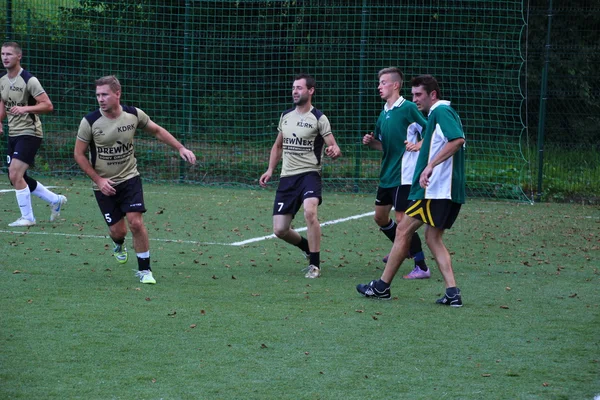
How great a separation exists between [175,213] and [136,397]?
8.02 metres

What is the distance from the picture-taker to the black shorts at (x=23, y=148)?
10820mm

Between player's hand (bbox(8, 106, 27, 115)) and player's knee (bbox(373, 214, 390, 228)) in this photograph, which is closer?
player's knee (bbox(373, 214, 390, 228))

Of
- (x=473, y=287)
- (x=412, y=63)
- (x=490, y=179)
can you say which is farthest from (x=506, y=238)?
(x=412, y=63)

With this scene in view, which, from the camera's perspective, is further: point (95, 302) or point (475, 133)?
point (475, 133)

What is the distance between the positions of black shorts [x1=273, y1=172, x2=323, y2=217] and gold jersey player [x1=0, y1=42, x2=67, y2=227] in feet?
11.6

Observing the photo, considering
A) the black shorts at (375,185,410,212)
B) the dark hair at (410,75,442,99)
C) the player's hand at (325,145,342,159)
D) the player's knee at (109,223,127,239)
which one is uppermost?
the dark hair at (410,75,442,99)

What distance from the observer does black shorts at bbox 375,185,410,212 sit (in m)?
8.33

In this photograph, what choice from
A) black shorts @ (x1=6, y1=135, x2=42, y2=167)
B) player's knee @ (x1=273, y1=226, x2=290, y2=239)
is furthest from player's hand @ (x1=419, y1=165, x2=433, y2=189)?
black shorts @ (x1=6, y1=135, x2=42, y2=167)

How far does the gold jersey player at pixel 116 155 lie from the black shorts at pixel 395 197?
1894mm

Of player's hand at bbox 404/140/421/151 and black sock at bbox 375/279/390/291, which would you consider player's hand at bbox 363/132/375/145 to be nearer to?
player's hand at bbox 404/140/421/151

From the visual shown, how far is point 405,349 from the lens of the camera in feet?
18.4

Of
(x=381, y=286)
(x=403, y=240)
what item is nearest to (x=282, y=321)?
(x=381, y=286)

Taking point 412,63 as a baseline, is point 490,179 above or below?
below

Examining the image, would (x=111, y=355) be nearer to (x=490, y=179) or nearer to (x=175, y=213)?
(x=175, y=213)
